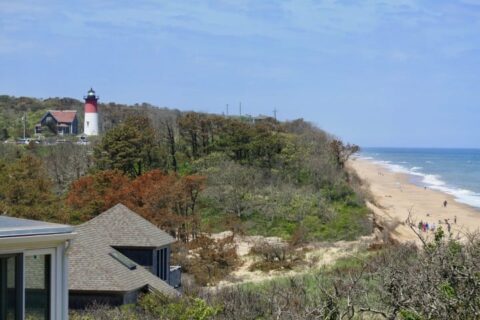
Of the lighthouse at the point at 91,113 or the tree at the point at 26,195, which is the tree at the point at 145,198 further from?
the lighthouse at the point at 91,113

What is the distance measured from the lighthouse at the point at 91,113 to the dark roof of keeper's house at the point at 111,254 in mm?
49441

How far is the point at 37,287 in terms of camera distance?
1134cm

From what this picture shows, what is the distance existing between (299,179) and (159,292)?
32273 millimetres

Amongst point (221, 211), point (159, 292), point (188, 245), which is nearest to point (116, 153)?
point (221, 211)

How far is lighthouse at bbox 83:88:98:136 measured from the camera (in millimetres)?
73875

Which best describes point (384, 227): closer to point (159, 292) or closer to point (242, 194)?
point (242, 194)

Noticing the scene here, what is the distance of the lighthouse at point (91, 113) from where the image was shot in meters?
73.9

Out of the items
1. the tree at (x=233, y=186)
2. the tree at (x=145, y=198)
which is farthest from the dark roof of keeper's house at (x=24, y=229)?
the tree at (x=233, y=186)

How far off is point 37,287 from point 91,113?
64.5 m

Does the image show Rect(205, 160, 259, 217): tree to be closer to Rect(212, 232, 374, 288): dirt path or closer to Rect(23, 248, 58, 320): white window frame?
Rect(212, 232, 374, 288): dirt path

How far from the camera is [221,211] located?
4694 centimetres

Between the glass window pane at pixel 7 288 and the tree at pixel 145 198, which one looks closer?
the glass window pane at pixel 7 288

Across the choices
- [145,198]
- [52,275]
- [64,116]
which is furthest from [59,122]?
[52,275]

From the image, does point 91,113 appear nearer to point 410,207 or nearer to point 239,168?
point 239,168
